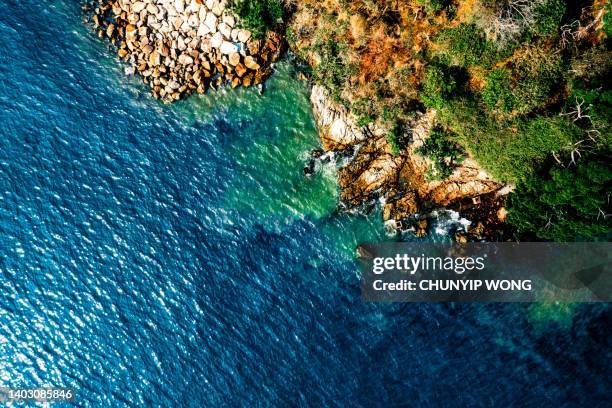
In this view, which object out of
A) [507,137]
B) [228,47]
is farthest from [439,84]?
[228,47]

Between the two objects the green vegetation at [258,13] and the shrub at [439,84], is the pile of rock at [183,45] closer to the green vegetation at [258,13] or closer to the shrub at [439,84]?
the green vegetation at [258,13]

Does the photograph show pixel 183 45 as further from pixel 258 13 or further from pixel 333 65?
pixel 333 65

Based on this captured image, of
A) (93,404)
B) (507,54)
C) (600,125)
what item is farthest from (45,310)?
(600,125)

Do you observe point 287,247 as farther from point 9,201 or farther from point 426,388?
point 9,201

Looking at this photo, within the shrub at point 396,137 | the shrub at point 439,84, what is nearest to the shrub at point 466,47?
the shrub at point 439,84

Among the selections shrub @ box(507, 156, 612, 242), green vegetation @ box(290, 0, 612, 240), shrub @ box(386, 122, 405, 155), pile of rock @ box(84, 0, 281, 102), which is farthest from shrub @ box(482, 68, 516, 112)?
pile of rock @ box(84, 0, 281, 102)
